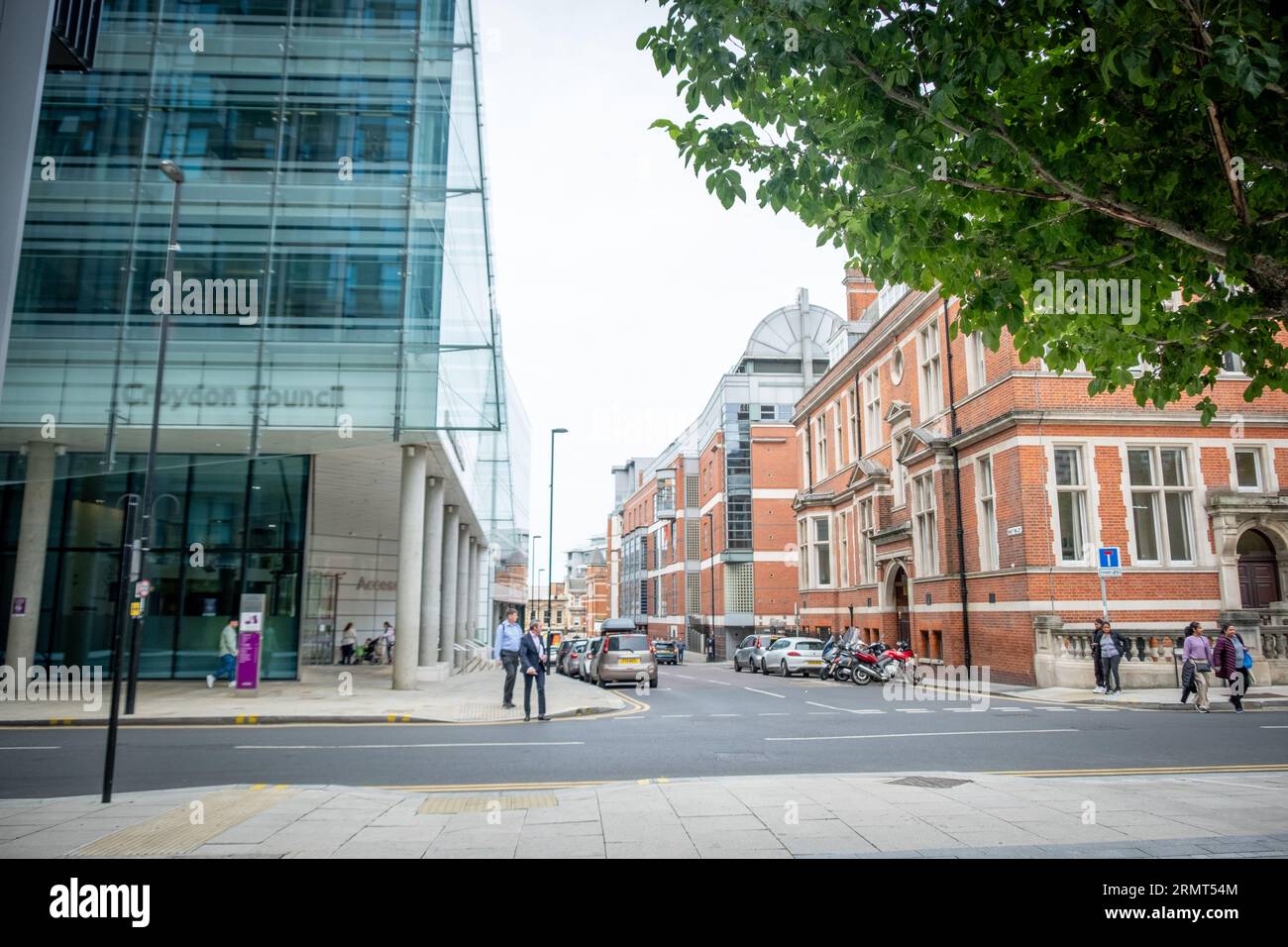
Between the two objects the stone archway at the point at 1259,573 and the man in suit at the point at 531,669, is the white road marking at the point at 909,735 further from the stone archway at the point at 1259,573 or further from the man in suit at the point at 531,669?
the stone archway at the point at 1259,573

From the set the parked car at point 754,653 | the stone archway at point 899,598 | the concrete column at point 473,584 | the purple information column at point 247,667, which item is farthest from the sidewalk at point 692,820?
the concrete column at point 473,584

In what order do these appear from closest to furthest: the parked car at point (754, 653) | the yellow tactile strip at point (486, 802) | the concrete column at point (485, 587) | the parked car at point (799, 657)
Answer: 1. the yellow tactile strip at point (486, 802)
2. the parked car at point (799, 657)
3. the parked car at point (754, 653)
4. the concrete column at point (485, 587)

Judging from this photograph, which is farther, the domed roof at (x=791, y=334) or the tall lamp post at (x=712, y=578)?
the domed roof at (x=791, y=334)

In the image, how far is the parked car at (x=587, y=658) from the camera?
1152 inches

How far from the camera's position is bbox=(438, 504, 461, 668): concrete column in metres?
32.0

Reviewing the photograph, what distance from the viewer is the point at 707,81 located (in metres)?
6.37

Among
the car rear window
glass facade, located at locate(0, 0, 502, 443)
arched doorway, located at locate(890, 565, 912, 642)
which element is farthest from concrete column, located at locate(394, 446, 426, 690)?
arched doorway, located at locate(890, 565, 912, 642)

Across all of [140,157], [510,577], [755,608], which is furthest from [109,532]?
[510,577]

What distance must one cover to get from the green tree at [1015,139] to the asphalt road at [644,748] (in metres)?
5.68

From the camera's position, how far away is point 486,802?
748 cm

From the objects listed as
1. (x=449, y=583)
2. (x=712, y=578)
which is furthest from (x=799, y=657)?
(x=712, y=578)

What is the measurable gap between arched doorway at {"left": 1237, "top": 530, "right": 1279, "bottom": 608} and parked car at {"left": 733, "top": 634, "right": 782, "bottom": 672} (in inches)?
675

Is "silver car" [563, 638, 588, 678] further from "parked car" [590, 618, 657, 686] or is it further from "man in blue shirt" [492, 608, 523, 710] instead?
"man in blue shirt" [492, 608, 523, 710]

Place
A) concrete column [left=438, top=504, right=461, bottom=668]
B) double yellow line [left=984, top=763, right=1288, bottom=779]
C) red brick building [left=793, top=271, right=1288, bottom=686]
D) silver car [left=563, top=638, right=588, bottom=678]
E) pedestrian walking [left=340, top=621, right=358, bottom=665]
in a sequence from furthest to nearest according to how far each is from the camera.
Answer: pedestrian walking [left=340, top=621, right=358, bottom=665], silver car [left=563, top=638, right=588, bottom=678], concrete column [left=438, top=504, right=461, bottom=668], red brick building [left=793, top=271, right=1288, bottom=686], double yellow line [left=984, top=763, right=1288, bottom=779]
